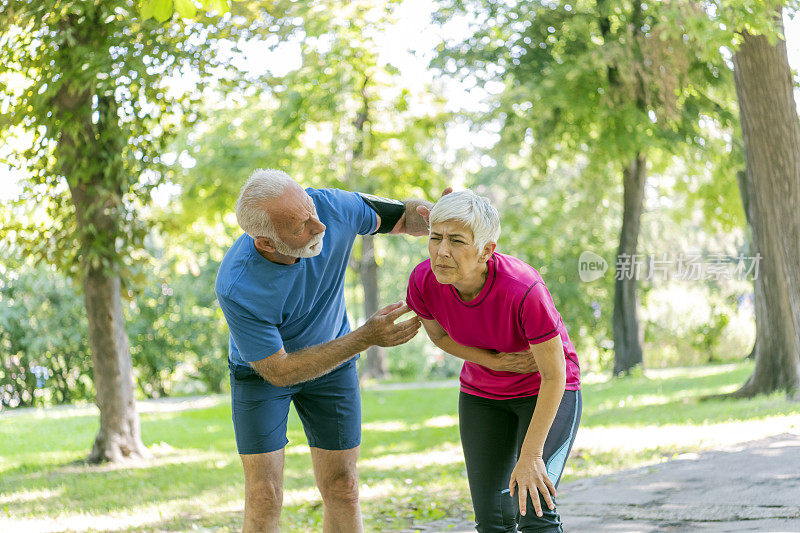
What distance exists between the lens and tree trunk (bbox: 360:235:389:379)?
16320 mm

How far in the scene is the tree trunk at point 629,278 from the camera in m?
14.5

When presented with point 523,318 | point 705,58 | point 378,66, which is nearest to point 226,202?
point 378,66

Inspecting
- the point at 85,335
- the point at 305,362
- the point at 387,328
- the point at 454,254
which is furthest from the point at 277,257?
the point at 85,335

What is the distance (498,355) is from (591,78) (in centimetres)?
958

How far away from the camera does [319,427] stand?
3854 millimetres

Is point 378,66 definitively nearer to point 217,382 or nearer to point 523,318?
point 217,382

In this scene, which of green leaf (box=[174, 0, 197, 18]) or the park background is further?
the park background

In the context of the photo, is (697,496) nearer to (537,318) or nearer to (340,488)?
(340,488)

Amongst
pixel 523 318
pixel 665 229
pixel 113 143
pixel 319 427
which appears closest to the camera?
pixel 523 318

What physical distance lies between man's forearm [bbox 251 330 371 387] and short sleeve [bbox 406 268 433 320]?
0.30 meters

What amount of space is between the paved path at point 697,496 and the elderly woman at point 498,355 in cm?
165

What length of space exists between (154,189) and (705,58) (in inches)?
236

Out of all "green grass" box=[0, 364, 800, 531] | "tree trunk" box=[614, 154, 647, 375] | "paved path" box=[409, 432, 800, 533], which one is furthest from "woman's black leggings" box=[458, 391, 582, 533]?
"tree trunk" box=[614, 154, 647, 375]

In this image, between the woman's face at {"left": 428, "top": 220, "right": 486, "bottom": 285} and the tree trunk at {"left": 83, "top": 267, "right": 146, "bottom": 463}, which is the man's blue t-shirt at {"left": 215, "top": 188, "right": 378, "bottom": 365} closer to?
the woman's face at {"left": 428, "top": 220, "right": 486, "bottom": 285}
